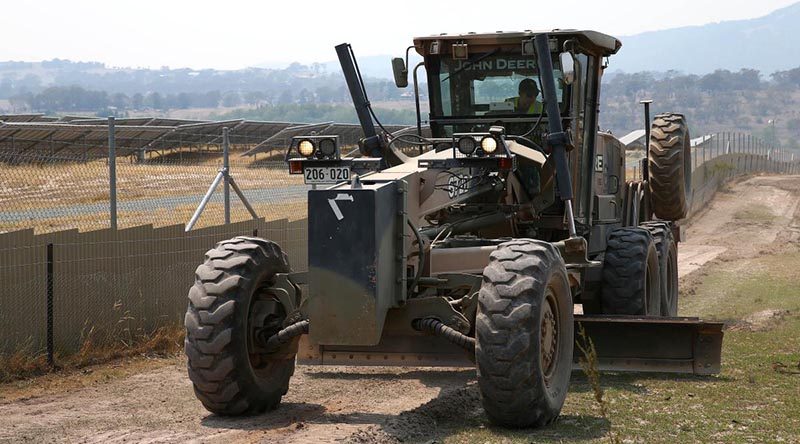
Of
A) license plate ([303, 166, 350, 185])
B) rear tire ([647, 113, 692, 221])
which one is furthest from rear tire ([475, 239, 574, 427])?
rear tire ([647, 113, 692, 221])

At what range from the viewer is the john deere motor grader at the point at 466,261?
29.3ft

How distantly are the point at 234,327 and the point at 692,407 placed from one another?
3.54m

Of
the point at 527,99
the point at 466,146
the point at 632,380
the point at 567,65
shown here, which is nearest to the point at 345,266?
the point at 466,146

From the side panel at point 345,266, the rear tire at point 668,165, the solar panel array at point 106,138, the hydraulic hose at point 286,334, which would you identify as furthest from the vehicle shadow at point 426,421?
the rear tire at point 668,165

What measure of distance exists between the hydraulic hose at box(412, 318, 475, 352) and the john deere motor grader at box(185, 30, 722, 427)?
0.05 ft

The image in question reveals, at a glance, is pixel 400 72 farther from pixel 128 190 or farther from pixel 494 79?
pixel 128 190

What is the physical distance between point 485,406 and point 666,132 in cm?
766

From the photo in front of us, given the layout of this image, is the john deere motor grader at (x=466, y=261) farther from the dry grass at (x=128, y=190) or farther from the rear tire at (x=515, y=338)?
the dry grass at (x=128, y=190)

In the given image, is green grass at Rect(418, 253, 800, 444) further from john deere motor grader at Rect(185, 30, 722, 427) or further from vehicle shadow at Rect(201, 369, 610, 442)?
john deere motor grader at Rect(185, 30, 722, 427)

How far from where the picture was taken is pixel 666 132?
15750 mm

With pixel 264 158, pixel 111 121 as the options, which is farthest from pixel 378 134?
pixel 264 158

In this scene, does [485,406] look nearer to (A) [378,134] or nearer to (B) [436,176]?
(B) [436,176]

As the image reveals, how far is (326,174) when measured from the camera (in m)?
10.3

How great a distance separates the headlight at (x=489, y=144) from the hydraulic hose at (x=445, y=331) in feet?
4.85
